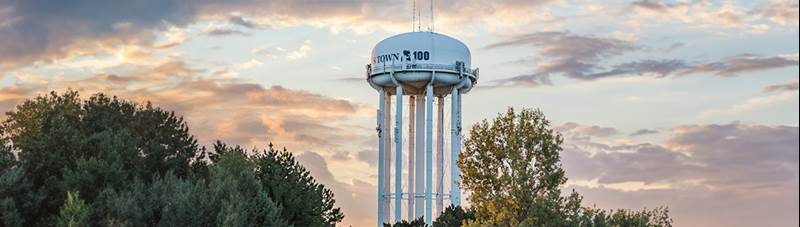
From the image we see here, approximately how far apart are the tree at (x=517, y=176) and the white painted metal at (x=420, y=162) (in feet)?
115

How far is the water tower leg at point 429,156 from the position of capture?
76.6 metres

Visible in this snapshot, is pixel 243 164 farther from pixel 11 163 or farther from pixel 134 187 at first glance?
pixel 11 163

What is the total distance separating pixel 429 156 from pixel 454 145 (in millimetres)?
2029

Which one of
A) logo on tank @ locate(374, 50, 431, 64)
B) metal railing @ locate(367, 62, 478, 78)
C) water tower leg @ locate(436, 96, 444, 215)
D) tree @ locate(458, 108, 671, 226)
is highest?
logo on tank @ locate(374, 50, 431, 64)

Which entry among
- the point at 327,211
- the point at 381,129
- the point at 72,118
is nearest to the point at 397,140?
the point at 381,129

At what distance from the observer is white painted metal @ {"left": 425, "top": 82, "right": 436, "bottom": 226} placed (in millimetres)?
76625

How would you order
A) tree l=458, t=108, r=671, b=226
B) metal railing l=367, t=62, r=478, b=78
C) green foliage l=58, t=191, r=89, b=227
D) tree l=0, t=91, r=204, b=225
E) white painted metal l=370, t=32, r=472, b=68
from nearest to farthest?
tree l=458, t=108, r=671, b=226, green foliage l=58, t=191, r=89, b=227, tree l=0, t=91, r=204, b=225, metal railing l=367, t=62, r=478, b=78, white painted metal l=370, t=32, r=472, b=68

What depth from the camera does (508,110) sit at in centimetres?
4225

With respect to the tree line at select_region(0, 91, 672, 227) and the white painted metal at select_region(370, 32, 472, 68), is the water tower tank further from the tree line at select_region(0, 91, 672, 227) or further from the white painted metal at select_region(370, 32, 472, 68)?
the tree line at select_region(0, 91, 672, 227)

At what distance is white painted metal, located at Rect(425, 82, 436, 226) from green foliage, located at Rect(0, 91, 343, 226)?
261 inches

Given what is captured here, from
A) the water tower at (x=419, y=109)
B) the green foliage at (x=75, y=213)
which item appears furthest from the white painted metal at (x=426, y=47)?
the green foliage at (x=75, y=213)

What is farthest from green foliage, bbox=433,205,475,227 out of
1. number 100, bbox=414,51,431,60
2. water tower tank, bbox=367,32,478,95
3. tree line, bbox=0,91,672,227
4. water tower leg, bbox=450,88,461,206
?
number 100, bbox=414,51,431,60

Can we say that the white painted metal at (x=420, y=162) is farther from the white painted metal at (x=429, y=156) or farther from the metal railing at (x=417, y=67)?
the metal railing at (x=417, y=67)

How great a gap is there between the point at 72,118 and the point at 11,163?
46.1 ft
